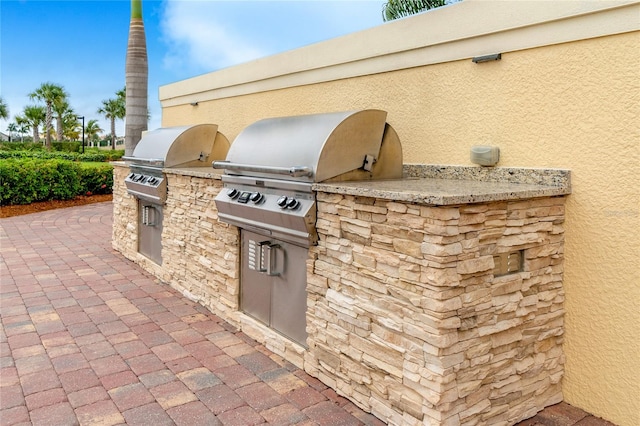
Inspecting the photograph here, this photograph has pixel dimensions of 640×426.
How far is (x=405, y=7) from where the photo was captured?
51.8 ft

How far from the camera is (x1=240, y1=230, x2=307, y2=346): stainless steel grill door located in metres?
4.43

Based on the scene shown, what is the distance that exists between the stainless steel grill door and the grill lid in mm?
2341

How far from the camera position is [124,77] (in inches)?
458

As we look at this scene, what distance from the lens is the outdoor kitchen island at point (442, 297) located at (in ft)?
10.2

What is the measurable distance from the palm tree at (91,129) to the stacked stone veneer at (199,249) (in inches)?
2303

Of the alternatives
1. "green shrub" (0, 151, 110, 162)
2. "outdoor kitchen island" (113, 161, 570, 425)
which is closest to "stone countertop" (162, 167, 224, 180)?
"outdoor kitchen island" (113, 161, 570, 425)

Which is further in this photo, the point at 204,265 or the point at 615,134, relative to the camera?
the point at 204,265

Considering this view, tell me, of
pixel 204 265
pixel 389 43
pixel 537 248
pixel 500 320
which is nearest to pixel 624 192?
pixel 537 248

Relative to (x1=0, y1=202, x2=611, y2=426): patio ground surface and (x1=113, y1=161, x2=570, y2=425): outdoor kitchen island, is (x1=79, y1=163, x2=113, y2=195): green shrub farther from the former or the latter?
(x1=113, y1=161, x2=570, y2=425): outdoor kitchen island

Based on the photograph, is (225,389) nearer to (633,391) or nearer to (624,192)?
(633,391)

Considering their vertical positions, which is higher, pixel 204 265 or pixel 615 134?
pixel 615 134

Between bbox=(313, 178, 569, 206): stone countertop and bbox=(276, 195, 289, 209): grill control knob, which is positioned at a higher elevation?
bbox=(313, 178, 569, 206): stone countertop

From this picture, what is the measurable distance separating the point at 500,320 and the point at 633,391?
1.10 m

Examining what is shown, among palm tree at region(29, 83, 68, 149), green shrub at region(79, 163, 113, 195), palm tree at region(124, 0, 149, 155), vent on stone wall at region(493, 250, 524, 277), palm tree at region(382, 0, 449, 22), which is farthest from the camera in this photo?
palm tree at region(29, 83, 68, 149)
